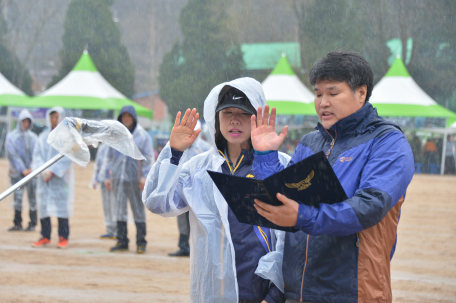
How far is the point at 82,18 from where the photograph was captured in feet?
119

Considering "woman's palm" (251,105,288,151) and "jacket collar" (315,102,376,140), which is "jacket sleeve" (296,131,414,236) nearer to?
"jacket collar" (315,102,376,140)

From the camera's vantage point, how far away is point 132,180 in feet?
24.1

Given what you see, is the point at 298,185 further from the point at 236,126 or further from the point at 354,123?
the point at 236,126

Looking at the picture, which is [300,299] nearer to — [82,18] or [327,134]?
[327,134]

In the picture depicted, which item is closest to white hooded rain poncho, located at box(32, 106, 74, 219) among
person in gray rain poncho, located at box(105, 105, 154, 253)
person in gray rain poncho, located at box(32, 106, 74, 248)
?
person in gray rain poncho, located at box(32, 106, 74, 248)

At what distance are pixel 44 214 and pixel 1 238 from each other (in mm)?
1209

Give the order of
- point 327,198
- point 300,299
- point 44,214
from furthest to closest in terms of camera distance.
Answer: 1. point 44,214
2. point 300,299
3. point 327,198

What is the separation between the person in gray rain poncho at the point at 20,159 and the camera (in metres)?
8.78

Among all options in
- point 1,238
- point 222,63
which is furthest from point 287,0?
point 1,238

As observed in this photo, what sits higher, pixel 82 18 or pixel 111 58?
pixel 82 18

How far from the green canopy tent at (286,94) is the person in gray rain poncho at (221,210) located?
55.3 ft

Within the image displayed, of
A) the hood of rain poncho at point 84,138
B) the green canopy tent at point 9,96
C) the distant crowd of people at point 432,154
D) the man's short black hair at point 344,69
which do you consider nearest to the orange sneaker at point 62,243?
the hood of rain poncho at point 84,138

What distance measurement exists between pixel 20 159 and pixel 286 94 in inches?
517

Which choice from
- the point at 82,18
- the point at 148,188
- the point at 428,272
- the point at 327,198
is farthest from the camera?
the point at 82,18
